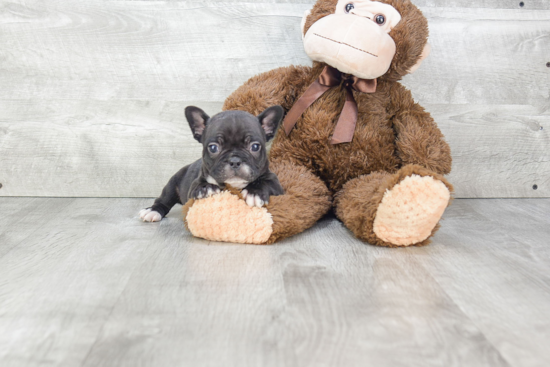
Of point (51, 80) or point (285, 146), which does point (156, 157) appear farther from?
point (285, 146)

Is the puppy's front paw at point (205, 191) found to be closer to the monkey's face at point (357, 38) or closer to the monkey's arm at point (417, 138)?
the monkey's face at point (357, 38)

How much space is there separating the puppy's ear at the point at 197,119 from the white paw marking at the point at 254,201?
0.89 feet

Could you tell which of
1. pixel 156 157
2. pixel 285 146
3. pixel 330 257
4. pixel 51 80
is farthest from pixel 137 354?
pixel 51 80

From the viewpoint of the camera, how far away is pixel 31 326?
3.07 ft

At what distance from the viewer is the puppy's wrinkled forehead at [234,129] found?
4.73ft

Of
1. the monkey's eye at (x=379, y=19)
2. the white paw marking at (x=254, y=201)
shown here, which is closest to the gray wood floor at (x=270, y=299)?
the white paw marking at (x=254, y=201)

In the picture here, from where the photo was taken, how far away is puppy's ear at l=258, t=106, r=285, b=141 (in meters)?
1.52

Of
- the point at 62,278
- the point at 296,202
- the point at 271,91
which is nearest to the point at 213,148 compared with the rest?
the point at 296,202

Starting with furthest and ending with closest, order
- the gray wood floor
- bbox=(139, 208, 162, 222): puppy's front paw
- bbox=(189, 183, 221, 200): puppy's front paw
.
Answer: bbox=(139, 208, 162, 222): puppy's front paw < bbox=(189, 183, 221, 200): puppy's front paw < the gray wood floor

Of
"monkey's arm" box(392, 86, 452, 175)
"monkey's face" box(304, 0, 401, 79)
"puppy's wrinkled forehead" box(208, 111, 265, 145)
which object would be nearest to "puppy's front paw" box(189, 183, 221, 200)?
"puppy's wrinkled forehead" box(208, 111, 265, 145)

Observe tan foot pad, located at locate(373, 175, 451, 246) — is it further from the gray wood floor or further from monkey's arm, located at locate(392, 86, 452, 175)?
monkey's arm, located at locate(392, 86, 452, 175)

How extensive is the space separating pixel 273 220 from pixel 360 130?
19.3 inches

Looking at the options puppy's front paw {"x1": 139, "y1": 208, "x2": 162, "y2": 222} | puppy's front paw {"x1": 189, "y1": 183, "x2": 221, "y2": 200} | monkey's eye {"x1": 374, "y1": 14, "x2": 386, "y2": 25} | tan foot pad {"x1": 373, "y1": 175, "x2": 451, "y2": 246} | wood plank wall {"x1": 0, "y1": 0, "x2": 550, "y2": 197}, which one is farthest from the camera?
wood plank wall {"x1": 0, "y1": 0, "x2": 550, "y2": 197}

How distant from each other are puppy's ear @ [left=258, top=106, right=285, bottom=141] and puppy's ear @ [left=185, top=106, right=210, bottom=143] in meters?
0.17
